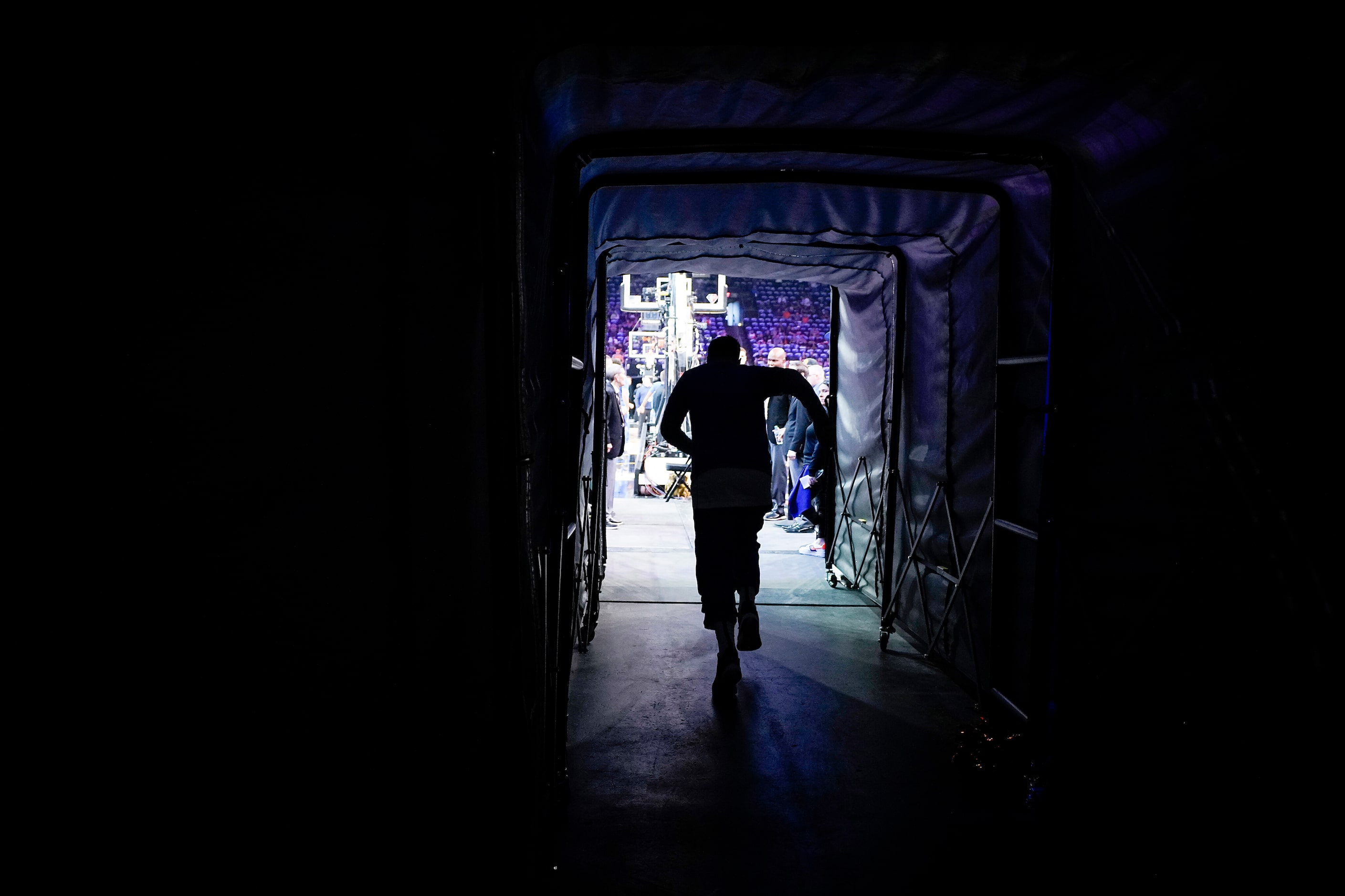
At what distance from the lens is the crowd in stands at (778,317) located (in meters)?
27.9

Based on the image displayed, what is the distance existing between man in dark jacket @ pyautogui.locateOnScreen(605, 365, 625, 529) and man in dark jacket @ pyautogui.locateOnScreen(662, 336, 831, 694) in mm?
4712

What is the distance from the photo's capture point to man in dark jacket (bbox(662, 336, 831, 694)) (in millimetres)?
4539

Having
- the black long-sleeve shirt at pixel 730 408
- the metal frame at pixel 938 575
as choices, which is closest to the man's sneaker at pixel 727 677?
the black long-sleeve shirt at pixel 730 408

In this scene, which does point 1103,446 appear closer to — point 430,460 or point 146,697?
point 430,460

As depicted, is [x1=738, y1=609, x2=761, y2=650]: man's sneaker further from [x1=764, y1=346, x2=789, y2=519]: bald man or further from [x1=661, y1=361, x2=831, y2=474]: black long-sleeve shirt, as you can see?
[x1=764, y1=346, x2=789, y2=519]: bald man

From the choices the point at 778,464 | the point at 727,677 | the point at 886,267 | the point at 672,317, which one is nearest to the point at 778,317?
the point at 672,317

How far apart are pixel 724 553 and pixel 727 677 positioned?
659 millimetres

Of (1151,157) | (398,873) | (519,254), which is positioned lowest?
(398,873)

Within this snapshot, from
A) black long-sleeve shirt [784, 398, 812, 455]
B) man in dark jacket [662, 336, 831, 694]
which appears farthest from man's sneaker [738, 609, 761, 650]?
black long-sleeve shirt [784, 398, 812, 455]

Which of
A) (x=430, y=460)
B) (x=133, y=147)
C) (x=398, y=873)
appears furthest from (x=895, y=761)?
(x=133, y=147)

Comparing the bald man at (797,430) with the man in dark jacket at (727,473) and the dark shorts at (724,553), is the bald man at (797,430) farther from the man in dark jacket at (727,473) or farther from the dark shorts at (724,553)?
the dark shorts at (724,553)

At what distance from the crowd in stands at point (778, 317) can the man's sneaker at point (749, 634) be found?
2347cm

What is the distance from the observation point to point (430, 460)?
1.96 meters

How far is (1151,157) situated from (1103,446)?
1.03 meters
